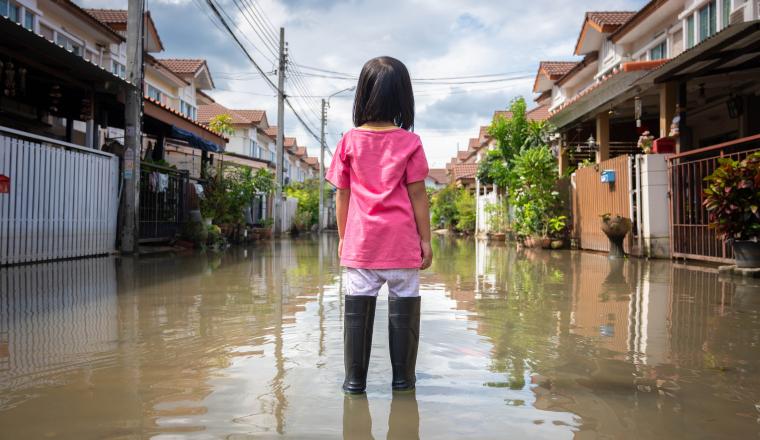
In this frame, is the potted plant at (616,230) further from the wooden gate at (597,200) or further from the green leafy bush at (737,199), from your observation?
the green leafy bush at (737,199)

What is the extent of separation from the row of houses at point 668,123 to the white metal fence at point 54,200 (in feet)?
33.6

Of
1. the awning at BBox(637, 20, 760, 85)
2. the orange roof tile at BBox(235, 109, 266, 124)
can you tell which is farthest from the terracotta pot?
the orange roof tile at BBox(235, 109, 266, 124)

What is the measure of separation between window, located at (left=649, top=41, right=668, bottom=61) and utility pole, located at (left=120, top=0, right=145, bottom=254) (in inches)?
583

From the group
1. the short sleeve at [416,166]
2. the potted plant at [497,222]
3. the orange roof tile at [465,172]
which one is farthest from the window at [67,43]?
the orange roof tile at [465,172]

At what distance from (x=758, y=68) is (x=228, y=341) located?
11.3 meters

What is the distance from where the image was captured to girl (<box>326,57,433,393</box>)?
2.64 metres

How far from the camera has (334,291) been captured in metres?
6.40

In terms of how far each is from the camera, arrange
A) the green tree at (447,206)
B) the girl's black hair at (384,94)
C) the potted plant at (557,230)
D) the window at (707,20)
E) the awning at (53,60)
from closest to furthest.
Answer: the girl's black hair at (384,94)
the awning at (53,60)
the window at (707,20)
the potted plant at (557,230)
the green tree at (447,206)

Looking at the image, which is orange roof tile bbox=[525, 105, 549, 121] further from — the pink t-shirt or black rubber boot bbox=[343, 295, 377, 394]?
black rubber boot bbox=[343, 295, 377, 394]

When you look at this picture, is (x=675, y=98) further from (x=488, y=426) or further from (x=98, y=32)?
(x=98, y=32)

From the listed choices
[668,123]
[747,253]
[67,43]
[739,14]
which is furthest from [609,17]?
[67,43]

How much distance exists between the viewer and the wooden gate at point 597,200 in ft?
39.3

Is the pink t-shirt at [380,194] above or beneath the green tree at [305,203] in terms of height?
beneath

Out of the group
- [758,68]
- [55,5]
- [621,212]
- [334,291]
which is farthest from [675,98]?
[55,5]
